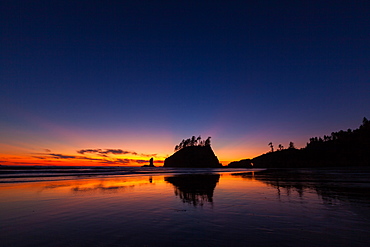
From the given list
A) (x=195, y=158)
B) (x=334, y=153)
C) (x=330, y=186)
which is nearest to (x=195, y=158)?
(x=195, y=158)

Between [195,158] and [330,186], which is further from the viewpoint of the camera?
[195,158]

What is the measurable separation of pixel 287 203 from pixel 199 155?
538 feet

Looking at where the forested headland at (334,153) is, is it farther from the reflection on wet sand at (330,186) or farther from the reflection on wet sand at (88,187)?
the reflection on wet sand at (88,187)

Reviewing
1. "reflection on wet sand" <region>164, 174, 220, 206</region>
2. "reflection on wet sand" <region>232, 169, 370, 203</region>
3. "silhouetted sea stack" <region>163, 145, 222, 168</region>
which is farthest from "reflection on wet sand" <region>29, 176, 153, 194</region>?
"silhouetted sea stack" <region>163, 145, 222, 168</region>

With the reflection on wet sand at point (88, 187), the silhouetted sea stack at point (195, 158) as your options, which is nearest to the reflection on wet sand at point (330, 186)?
the reflection on wet sand at point (88, 187)

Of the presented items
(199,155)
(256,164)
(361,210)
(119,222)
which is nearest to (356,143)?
(256,164)

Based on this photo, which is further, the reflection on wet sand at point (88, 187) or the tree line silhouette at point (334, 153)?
the tree line silhouette at point (334, 153)

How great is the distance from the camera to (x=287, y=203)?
1095cm

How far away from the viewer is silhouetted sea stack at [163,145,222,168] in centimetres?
16838

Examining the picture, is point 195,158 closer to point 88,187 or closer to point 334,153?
point 334,153

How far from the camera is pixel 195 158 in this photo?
170375 millimetres

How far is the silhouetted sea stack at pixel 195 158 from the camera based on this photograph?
168375mm

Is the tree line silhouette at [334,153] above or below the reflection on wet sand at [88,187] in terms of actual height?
above

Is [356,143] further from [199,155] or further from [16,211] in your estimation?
[16,211]
